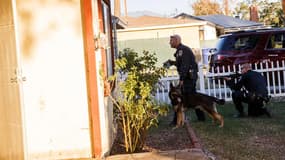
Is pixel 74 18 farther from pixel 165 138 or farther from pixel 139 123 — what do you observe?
pixel 165 138

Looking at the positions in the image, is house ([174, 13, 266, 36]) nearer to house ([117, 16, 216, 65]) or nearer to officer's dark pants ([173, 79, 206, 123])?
house ([117, 16, 216, 65])

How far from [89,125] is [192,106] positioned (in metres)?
3.44

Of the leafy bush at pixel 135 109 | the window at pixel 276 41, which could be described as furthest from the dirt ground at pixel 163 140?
the window at pixel 276 41

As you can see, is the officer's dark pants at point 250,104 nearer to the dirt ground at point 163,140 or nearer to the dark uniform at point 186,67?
the dark uniform at point 186,67

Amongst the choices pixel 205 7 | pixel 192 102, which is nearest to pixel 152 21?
pixel 192 102

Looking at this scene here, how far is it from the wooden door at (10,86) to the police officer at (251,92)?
528 cm

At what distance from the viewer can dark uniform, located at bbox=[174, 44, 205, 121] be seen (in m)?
10.2

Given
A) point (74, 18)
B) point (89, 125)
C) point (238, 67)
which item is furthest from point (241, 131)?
point (238, 67)

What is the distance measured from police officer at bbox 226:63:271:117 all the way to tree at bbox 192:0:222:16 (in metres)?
49.8

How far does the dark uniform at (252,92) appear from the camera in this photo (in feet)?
34.5

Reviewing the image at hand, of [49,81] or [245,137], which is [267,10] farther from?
[49,81]

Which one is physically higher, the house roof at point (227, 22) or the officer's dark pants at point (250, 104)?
the house roof at point (227, 22)

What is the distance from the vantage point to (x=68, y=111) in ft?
23.1

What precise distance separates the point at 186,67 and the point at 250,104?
1593mm
